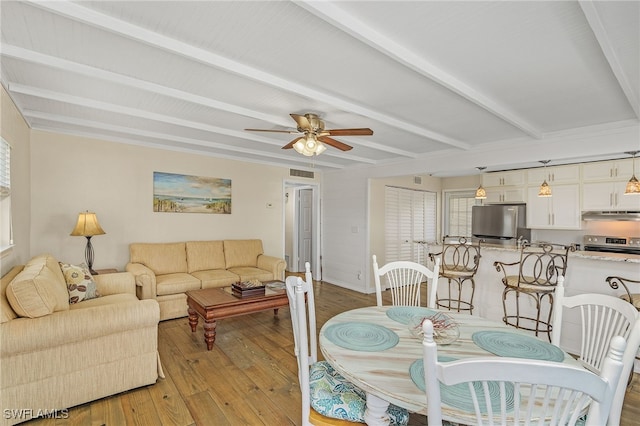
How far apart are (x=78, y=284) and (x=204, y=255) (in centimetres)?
192

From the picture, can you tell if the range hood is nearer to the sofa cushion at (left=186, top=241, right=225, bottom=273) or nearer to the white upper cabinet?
the white upper cabinet

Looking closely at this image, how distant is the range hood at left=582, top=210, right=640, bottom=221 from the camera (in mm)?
4608

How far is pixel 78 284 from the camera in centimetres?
283

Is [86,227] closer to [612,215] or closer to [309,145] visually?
[309,145]

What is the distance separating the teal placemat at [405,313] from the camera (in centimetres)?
195

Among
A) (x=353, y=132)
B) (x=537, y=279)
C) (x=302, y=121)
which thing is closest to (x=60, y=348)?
(x=302, y=121)

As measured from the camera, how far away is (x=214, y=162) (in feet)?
16.5

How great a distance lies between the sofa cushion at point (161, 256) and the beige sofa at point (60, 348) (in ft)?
5.51

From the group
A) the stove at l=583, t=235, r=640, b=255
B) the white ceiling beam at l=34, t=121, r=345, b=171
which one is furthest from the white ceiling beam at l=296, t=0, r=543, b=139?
the stove at l=583, t=235, r=640, b=255

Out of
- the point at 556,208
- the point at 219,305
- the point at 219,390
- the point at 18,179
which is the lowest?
the point at 219,390

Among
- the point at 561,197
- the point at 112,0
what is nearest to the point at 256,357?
the point at 112,0

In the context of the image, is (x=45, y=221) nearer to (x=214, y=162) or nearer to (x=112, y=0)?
(x=214, y=162)

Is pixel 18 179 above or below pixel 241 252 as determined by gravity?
above

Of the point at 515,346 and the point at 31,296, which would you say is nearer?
the point at 515,346
